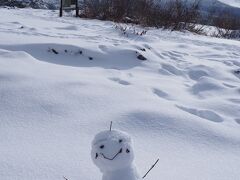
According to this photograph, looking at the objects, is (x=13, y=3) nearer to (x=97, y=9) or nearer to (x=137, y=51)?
(x=97, y=9)

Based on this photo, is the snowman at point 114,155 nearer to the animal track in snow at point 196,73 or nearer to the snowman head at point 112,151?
the snowman head at point 112,151

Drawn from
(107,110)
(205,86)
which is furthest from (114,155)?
(205,86)

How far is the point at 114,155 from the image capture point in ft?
3.28

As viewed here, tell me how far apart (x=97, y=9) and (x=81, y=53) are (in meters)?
5.62

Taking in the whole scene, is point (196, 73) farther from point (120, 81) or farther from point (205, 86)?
point (120, 81)

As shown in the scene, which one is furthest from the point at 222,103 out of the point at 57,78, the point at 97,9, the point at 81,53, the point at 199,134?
the point at 97,9

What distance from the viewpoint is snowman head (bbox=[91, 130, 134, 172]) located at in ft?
3.27

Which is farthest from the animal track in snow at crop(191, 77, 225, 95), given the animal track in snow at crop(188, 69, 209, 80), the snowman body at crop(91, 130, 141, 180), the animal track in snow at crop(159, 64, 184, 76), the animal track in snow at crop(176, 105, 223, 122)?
the snowman body at crop(91, 130, 141, 180)

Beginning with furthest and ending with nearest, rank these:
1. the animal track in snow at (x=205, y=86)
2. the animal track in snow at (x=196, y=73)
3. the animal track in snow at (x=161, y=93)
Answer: the animal track in snow at (x=196, y=73) → the animal track in snow at (x=205, y=86) → the animal track in snow at (x=161, y=93)

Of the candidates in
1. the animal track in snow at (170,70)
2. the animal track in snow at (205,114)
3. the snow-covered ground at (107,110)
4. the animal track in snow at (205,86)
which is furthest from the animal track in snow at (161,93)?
the animal track in snow at (170,70)

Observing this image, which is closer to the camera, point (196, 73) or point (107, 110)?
point (107, 110)

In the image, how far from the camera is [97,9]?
29.4ft

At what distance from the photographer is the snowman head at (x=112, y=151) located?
3.27 feet

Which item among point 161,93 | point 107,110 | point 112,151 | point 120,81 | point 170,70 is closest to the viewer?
point 112,151
